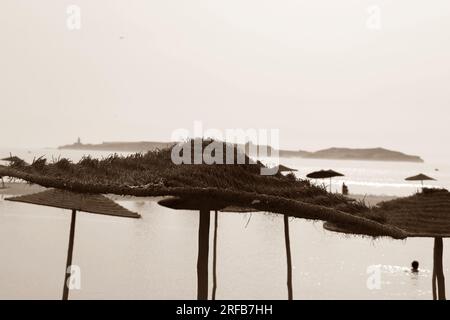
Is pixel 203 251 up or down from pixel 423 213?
down

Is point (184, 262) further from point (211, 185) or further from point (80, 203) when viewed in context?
point (211, 185)

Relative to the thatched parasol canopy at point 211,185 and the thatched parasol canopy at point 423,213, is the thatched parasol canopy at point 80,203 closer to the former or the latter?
the thatched parasol canopy at point 423,213

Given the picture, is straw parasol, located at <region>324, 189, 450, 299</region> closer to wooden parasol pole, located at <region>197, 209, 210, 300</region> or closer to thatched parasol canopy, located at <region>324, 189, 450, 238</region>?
thatched parasol canopy, located at <region>324, 189, 450, 238</region>

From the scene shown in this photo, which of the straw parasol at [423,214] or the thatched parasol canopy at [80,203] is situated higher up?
the thatched parasol canopy at [80,203]

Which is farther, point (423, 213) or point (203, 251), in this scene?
point (423, 213)

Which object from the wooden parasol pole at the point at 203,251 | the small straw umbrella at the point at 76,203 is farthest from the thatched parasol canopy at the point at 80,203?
the wooden parasol pole at the point at 203,251

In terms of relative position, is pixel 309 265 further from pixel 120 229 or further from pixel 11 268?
pixel 120 229

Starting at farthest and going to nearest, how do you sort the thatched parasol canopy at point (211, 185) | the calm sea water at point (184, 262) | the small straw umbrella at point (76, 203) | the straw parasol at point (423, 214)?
the calm sea water at point (184, 262), the small straw umbrella at point (76, 203), the straw parasol at point (423, 214), the thatched parasol canopy at point (211, 185)

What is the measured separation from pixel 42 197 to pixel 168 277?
8104mm

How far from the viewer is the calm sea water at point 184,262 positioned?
1652 cm

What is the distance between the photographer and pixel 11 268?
62.1 feet

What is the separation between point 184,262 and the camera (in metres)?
21.5

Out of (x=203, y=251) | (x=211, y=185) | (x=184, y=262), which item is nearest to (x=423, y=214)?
(x=203, y=251)

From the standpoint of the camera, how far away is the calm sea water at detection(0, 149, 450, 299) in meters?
16.5
